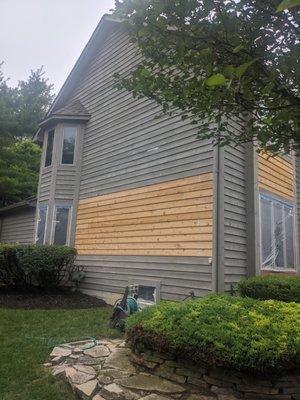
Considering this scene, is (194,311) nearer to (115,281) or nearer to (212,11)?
(212,11)

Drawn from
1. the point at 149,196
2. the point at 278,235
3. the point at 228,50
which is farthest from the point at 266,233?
the point at 228,50

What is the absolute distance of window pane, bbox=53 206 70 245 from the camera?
42.5ft

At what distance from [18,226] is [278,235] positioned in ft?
41.8

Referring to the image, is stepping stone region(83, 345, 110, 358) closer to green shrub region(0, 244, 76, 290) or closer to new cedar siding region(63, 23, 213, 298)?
new cedar siding region(63, 23, 213, 298)

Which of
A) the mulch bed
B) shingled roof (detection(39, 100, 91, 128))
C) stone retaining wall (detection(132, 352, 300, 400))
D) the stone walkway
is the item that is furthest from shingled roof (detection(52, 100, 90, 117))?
stone retaining wall (detection(132, 352, 300, 400))

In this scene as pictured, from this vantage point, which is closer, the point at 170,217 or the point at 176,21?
the point at 176,21

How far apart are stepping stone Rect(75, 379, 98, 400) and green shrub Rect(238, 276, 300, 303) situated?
3.87 metres

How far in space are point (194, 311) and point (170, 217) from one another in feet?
14.8

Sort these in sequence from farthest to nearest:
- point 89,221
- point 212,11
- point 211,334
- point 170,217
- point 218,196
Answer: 1. point 89,221
2. point 170,217
3. point 218,196
4. point 211,334
5. point 212,11

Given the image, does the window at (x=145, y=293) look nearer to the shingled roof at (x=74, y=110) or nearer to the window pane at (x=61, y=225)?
the window pane at (x=61, y=225)

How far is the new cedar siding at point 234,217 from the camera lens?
327 inches

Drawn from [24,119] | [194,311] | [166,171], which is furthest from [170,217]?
[24,119]

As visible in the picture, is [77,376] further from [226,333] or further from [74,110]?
[74,110]

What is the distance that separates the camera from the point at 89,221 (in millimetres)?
12367
